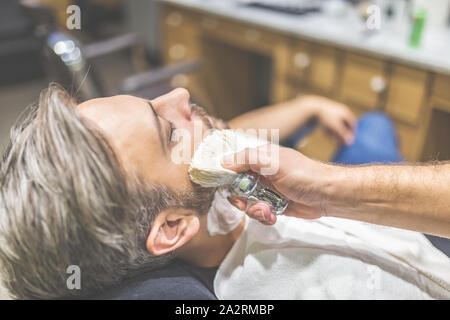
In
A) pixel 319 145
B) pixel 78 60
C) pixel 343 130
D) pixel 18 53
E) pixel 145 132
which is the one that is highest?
pixel 145 132

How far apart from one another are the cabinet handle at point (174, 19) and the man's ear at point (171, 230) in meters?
2.38

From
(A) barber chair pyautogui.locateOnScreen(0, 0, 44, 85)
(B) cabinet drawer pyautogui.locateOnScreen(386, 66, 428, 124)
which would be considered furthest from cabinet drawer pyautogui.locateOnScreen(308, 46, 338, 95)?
(A) barber chair pyautogui.locateOnScreen(0, 0, 44, 85)

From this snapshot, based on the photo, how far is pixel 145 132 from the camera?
714 mm

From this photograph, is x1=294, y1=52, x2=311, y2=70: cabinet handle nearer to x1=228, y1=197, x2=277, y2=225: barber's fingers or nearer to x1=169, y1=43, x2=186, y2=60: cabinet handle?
x1=169, y1=43, x2=186, y2=60: cabinet handle

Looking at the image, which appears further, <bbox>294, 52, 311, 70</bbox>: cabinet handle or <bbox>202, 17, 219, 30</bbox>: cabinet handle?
<bbox>202, 17, 219, 30</bbox>: cabinet handle

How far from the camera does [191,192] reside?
2.50ft

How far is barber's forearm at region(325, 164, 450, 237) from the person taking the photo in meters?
0.71

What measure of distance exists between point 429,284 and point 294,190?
33 cm

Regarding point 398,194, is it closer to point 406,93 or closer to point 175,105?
point 175,105

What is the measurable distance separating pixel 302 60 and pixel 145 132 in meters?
1.57

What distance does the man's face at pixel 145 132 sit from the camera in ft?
2.27

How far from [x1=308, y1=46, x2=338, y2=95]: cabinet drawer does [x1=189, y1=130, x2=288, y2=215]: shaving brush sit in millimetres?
1356

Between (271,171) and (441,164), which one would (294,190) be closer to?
(271,171)

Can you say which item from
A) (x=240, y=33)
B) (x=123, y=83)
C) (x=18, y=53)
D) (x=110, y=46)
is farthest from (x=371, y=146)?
(x=18, y=53)
